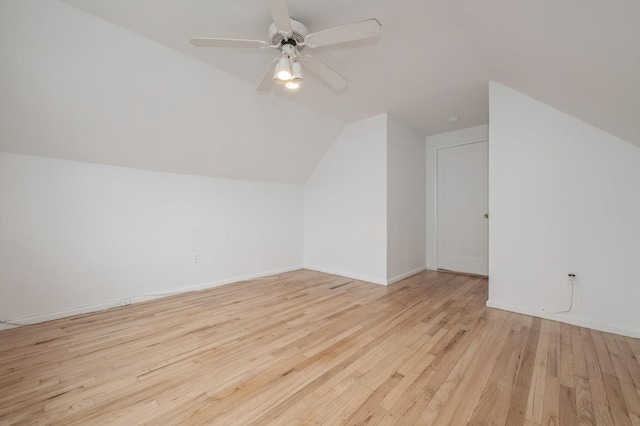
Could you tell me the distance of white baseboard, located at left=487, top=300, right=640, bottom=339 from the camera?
215 cm

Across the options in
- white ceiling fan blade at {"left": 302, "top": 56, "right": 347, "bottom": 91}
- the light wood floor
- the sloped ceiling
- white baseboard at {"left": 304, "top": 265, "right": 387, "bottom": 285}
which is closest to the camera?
the light wood floor

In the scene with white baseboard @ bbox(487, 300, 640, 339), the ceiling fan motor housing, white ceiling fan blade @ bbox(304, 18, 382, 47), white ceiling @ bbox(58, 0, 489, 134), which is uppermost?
white ceiling @ bbox(58, 0, 489, 134)

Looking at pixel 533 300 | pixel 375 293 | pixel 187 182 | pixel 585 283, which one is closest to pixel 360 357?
pixel 375 293

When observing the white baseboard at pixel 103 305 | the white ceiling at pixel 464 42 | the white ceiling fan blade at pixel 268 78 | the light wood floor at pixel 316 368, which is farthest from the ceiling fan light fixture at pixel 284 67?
the white baseboard at pixel 103 305

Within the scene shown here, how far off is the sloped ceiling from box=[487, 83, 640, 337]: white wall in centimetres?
21

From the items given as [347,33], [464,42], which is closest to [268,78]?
[347,33]

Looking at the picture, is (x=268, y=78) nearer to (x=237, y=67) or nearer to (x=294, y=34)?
(x=294, y=34)

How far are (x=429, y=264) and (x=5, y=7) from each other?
5.65 metres

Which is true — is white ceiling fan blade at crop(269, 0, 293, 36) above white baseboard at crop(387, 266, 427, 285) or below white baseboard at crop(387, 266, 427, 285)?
above

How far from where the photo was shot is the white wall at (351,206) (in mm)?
3708

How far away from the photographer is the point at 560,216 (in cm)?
245

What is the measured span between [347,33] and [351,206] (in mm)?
2751

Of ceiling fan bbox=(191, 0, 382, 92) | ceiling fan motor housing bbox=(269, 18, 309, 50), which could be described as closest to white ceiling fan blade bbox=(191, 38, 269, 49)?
ceiling fan bbox=(191, 0, 382, 92)

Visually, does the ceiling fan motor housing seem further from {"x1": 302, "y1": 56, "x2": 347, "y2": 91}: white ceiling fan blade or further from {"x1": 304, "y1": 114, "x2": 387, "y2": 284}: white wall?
{"x1": 304, "y1": 114, "x2": 387, "y2": 284}: white wall
